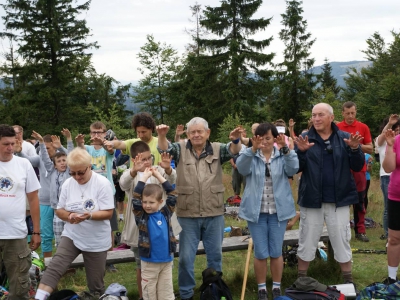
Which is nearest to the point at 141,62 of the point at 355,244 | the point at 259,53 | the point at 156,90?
the point at 156,90

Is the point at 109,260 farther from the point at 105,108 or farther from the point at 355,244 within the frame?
the point at 105,108

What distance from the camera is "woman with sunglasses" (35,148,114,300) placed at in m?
4.32

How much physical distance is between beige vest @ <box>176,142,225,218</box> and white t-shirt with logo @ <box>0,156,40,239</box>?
1527 millimetres

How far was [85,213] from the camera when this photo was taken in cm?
428

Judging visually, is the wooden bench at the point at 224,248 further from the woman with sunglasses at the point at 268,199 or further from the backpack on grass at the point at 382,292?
the backpack on grass at the point at 382,292

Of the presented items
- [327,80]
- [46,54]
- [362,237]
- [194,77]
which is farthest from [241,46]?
[362,237]

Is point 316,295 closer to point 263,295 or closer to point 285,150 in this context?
point 263,295

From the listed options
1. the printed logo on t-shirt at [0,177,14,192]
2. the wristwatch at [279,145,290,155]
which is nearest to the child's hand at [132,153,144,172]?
the printed logo on t-shirt at [0,177,14,192]

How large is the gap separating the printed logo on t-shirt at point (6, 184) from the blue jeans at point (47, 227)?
6.76ft

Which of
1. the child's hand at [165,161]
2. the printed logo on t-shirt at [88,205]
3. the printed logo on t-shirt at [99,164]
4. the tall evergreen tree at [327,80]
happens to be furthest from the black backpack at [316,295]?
the tall evergreen tree at [327,80]

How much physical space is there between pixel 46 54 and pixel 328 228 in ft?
97.0

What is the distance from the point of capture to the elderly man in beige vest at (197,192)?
4.73 metres

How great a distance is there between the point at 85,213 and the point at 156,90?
34.0 m

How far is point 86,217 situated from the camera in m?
4.27
